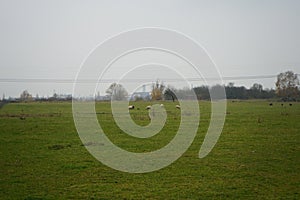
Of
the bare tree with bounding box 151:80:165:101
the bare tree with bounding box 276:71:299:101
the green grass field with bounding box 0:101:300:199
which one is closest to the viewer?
the green grass field with bounding box 0:101:300:199

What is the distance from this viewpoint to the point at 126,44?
14.1 metres

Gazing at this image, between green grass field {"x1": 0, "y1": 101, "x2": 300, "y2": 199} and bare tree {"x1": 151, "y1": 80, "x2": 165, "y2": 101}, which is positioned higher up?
bare tree {"x1": 151, "y1": 80, "x2": 165, "y2": 101}

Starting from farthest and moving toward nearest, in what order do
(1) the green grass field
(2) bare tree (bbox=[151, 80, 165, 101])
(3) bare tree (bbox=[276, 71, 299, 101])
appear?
Answer: 1. (3) bare tree (bbox=[276, 71, 299, 101])
2. (2) bare tree (bbox=[151, 80, 165, 101])
3. (1) the green grass field

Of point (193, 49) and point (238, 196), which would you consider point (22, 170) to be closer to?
point (238, 196)

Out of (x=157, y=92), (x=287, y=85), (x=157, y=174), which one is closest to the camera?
(x=157, y=174)

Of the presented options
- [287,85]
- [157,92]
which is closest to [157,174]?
[157,92]

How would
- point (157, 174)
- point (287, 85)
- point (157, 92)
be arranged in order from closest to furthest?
point (157, 174), point (157, 92), point (287, 85)

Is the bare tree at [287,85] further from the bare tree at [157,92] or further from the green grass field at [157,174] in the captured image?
the green grass field at [157,174]

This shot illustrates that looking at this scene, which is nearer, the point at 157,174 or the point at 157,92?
the point at 157,174

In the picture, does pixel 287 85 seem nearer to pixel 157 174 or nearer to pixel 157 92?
pixel 157 92

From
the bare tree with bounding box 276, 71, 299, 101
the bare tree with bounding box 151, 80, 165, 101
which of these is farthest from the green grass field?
the bare tree with bounding box 276, 71, 299, 101

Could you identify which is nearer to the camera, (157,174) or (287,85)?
(157,174)

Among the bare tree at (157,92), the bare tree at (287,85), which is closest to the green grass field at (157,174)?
the bare tree at (157,92)

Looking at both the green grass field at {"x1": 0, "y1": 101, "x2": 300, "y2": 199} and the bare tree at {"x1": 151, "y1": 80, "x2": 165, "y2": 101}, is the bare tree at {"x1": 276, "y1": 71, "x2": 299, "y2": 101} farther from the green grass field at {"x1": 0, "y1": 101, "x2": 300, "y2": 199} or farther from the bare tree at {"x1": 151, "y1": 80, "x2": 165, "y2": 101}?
the green grass field at {"x1": 0, "y1": 101, "x2": 300, "y2": 199}
